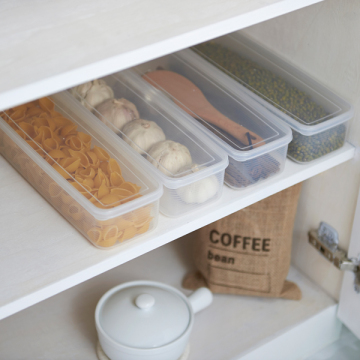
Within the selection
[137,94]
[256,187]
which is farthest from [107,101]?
[256,187]

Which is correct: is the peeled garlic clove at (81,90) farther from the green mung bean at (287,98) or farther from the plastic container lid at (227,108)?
the green mung bean at (287,98)

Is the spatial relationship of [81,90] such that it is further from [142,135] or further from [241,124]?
[241,124]

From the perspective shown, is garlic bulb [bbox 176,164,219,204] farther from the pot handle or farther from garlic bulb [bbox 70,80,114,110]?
the pot handle

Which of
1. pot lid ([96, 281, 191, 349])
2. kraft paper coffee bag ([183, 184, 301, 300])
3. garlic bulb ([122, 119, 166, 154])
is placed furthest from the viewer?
kraft paper coffee bag ([183, 184, 301, 300])

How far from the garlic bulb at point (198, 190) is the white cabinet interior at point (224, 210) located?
0.04 metres

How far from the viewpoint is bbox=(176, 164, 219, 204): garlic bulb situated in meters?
0.71

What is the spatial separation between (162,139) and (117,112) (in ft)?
0.28

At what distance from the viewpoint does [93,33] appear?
0.52 m

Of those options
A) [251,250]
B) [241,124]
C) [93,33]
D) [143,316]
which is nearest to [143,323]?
[143,316]

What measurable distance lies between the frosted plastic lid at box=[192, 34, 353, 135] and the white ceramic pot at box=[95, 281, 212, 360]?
377 mm

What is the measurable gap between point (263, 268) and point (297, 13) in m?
0.48

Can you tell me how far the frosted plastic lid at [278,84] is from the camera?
2.68 ft

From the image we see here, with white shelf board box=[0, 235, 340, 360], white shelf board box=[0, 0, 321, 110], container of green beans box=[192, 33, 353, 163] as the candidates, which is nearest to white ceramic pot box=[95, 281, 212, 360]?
white shelf board box=[0, 235, 340, 360]

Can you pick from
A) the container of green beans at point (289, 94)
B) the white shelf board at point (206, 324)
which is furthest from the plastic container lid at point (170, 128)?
the white shelf board at point (206, 324)
